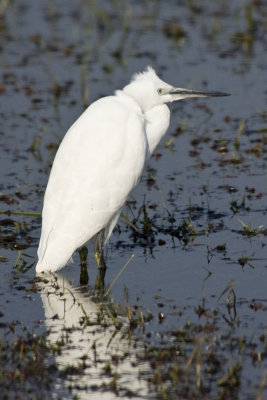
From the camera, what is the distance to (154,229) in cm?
713

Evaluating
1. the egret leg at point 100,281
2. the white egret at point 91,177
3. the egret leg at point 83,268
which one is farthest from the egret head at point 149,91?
the egret leg at point 100,281

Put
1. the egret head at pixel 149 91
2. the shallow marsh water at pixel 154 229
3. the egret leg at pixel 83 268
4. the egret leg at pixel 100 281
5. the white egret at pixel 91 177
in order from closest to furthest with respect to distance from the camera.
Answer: the shallow marsh water at pixel 154 229
the white egret at pixel 91 177
the egret leg at pixel 100 281
the egret leg at pixel 83 268
the egret head at pixel 149 91

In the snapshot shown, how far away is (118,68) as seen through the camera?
11883 millimetres

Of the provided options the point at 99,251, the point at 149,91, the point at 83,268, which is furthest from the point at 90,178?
the point at 149,91

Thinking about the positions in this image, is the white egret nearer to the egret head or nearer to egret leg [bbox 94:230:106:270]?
egret leg [bbox 94:230:106:270]

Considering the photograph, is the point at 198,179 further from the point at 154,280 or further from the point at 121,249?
the point at 154,280

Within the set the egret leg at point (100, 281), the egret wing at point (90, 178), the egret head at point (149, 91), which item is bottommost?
the egret leg at point (100, 281)

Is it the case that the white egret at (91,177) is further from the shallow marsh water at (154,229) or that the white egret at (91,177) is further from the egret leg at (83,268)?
the shallow marsh water at (154,229)

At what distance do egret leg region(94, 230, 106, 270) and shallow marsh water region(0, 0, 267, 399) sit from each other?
115 mm

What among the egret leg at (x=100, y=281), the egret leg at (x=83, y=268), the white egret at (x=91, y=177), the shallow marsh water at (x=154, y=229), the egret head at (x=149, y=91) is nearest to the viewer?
the shallow marsh water at (x=154, y=229)

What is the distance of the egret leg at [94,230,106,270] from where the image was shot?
639cm

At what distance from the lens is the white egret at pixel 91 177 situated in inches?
239

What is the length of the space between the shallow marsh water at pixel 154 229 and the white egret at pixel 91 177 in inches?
13.1

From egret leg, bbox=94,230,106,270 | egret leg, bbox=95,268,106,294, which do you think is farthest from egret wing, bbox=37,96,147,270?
→ egret leg, bbox=95,268,106,294
